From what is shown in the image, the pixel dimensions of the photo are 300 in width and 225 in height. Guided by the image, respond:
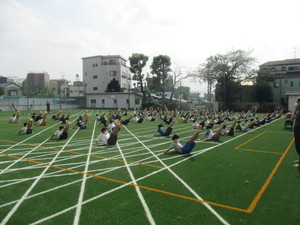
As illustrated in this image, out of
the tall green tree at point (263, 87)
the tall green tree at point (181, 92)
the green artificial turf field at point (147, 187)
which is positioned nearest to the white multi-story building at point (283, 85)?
the tall green tree at point (263, 87)

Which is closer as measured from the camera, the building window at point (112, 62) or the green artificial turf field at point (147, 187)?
the green artificial turf field at point (147, 187)

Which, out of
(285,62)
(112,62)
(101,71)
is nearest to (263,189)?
(101,71)

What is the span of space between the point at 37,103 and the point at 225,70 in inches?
1722

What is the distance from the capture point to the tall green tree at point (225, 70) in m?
51.0

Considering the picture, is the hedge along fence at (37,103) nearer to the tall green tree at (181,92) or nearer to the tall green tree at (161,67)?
the tall green tree at (161,67)

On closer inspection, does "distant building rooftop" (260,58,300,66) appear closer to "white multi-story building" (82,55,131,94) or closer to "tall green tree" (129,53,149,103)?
"tall green tree" (129,53,149,103)

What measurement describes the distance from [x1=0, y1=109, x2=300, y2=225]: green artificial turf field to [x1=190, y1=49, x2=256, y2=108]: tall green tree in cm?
4540

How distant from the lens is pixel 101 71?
62.4 metres

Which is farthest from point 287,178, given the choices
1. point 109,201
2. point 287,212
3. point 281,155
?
point 109,201

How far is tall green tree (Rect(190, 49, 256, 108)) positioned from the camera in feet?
167

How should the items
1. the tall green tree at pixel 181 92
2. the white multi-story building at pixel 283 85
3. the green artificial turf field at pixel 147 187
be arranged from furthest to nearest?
the tall green tree at pixel 181 92 < the white multi-story building at pixel 283 85 < the green artificial turf field at pixel 147 187

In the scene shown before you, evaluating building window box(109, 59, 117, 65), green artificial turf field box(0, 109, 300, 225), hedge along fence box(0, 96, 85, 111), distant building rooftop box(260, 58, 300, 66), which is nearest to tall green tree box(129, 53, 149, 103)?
building window box(109, 59, 117, 65)

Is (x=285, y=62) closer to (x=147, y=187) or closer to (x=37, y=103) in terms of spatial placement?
(x=37, y=103)

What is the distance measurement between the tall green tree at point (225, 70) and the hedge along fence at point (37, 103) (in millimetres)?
31522
